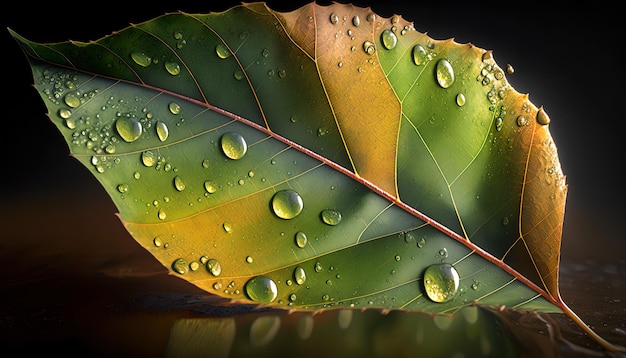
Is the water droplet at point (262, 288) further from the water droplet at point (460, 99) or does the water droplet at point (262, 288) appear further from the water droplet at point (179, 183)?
the water droplet at point (460, 99)

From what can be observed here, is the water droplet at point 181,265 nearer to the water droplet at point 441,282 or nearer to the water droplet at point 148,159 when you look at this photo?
the water droplet at point 148,159

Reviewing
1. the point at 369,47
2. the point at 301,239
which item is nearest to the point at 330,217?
the point at 301,239

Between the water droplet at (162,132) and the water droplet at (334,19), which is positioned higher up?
the water droplet at (334,19)

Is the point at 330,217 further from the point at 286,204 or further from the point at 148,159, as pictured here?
the point at 148,159

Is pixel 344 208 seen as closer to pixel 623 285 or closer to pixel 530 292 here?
pixel 530 292

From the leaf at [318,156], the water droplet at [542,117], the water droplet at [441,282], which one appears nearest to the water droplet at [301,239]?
the leaf at [318,156]

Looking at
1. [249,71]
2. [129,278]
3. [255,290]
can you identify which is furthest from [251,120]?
[129,278]

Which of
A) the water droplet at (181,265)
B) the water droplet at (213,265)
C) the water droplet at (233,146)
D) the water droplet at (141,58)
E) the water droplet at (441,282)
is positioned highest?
the water droplet at (141,58)

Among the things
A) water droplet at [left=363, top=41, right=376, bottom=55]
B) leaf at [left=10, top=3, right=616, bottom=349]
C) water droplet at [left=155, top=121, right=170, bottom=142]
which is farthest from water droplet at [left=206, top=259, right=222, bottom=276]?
water droplet at [left=363, top=41, right=376, bottom=55]
